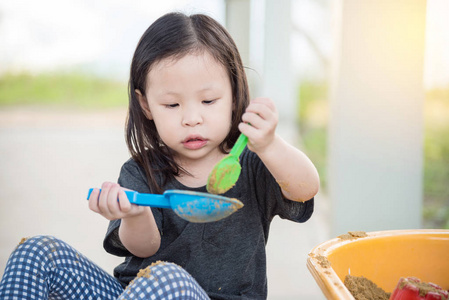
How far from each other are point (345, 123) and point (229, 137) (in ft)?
2.09

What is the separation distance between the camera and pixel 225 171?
0.90m

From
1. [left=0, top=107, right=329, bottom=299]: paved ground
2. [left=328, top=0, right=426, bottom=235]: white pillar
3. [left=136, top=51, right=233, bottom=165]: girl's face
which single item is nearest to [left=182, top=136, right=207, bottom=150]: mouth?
[left=136, top=51, right=233, bottom=165]: girl's face

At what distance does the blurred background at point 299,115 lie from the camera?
162 centimetres

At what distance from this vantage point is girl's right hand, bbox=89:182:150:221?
0.90 meters

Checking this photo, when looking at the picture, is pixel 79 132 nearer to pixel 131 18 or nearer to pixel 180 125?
pixel 131 18

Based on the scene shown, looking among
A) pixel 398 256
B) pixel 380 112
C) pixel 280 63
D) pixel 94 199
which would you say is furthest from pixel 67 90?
pixel 398 256

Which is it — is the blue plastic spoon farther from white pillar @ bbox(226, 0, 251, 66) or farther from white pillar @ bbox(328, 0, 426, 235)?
white pillar @ bbox(226, 0, 251, 66)

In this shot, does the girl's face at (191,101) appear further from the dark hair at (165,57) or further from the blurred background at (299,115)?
the blurred background at (299,115)

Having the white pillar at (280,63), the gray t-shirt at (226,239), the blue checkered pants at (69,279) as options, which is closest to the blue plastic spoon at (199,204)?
the blue checkered pants at (69,279)

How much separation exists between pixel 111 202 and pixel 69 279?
211 millimetres

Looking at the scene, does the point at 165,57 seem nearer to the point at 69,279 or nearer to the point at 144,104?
the point at 144,104

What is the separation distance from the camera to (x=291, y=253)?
7.56 ft

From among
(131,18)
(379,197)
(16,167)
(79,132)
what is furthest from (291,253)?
(131,18)

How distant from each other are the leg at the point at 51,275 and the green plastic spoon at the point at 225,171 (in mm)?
311
